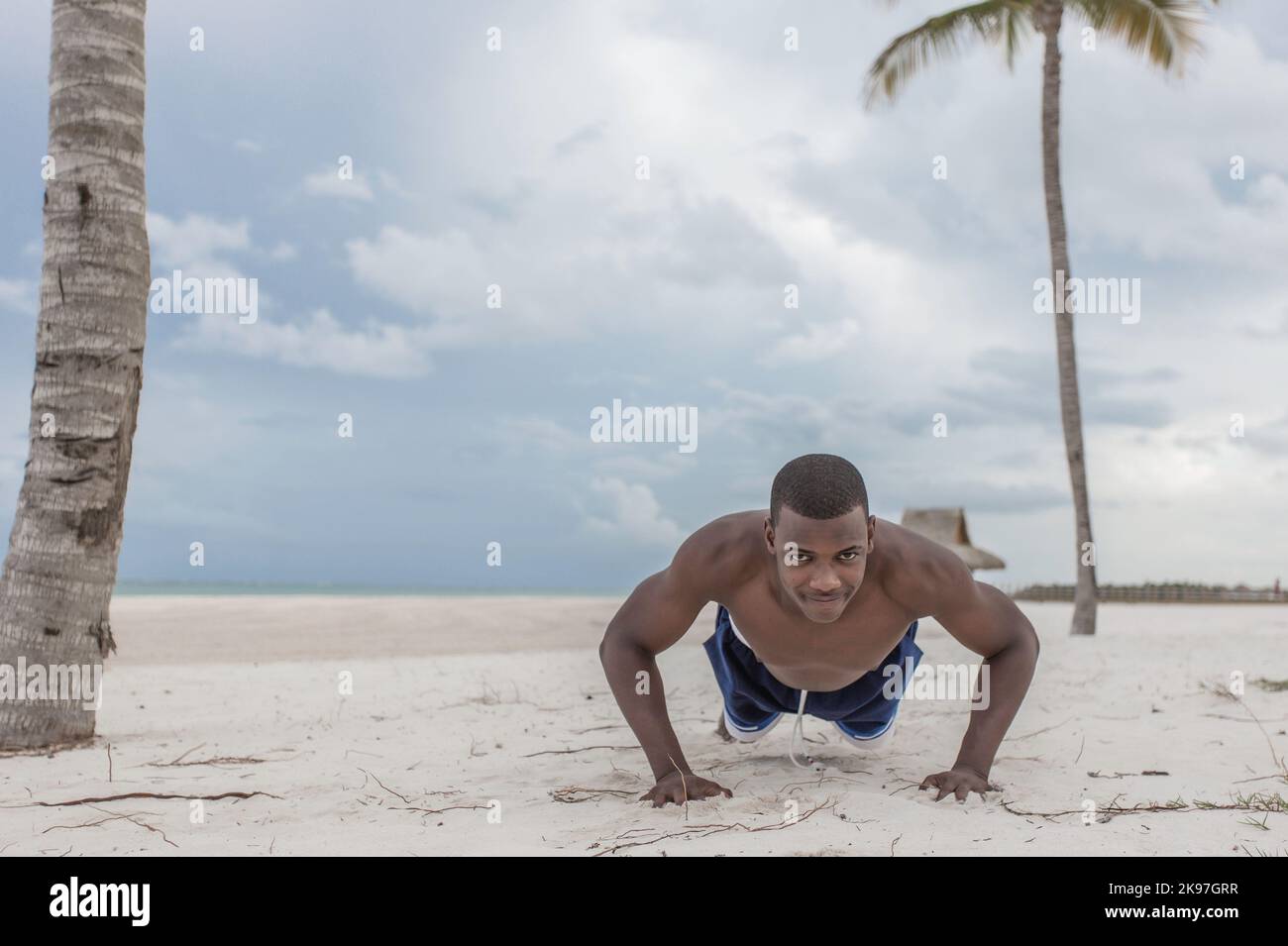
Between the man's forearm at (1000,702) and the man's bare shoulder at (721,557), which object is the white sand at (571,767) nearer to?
the man's forearm at (1000,702)

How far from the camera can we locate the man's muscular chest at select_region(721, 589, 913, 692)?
3.84 m

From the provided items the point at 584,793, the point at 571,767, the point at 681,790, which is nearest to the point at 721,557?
Result: the point at 681,790

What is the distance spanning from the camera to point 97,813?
12.4ft

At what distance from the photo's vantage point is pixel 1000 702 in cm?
377

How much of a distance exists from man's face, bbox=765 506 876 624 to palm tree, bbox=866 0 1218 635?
1093cm

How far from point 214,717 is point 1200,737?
20.1 feet

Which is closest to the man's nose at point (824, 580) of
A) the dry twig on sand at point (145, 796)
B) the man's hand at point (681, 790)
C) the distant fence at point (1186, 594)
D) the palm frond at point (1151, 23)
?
the man's hand at point (681, 790)

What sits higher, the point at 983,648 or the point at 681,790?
the point at 983,648

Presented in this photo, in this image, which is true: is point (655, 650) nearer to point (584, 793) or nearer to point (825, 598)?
point (584, 793)

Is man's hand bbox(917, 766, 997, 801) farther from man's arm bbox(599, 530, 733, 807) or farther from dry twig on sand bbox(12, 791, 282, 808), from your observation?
dry twig on sand bbox(12, 791, 282, 808)

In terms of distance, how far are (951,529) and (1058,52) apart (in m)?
9.06

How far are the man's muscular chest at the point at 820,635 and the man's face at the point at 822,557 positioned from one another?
17.0 inches

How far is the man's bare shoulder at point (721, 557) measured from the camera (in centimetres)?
372

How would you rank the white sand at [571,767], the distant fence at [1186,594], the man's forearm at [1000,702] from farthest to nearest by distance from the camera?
Answer: the distant fence at [1186,594]
the man's forearm at [1000,702]
the white sand at [571,767]
